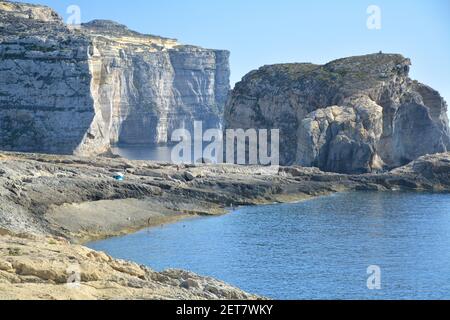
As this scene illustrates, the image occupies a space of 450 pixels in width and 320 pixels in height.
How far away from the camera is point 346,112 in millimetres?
132875

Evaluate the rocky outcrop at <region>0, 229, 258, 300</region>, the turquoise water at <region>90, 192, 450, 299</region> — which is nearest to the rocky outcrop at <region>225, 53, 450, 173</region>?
the turquoise water at <region>90, 192, 450, 299</region>

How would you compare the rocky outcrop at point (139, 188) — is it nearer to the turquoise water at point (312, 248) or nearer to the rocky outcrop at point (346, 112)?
the turquoise water at point (312, 248)

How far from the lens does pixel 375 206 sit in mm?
102500

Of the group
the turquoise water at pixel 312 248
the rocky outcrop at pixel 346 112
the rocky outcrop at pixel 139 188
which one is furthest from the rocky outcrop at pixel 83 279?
the rocky outcrop at pixel 346 112

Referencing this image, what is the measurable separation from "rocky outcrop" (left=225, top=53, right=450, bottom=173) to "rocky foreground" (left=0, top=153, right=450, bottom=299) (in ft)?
26.4

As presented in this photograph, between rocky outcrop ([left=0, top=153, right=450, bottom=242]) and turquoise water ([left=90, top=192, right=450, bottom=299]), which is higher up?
rocky outcrop ([left=0, top=153, right=450, bottom=242])

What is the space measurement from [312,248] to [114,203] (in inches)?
932

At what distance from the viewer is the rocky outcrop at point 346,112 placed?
431ft

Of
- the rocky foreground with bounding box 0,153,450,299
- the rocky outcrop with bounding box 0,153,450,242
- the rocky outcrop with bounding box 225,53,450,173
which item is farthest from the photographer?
the rocky outcrop with bounding box 225,53,450,173

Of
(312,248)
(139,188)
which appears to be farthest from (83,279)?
(139,188)

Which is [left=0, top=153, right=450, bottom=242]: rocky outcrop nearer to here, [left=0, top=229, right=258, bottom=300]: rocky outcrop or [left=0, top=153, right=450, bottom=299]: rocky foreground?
[left=0, top=153, right=450, bottom=299]: rocky foreground

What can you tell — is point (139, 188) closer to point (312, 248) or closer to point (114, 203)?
point (114, 203)

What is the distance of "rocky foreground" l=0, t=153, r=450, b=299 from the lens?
3762 cm
